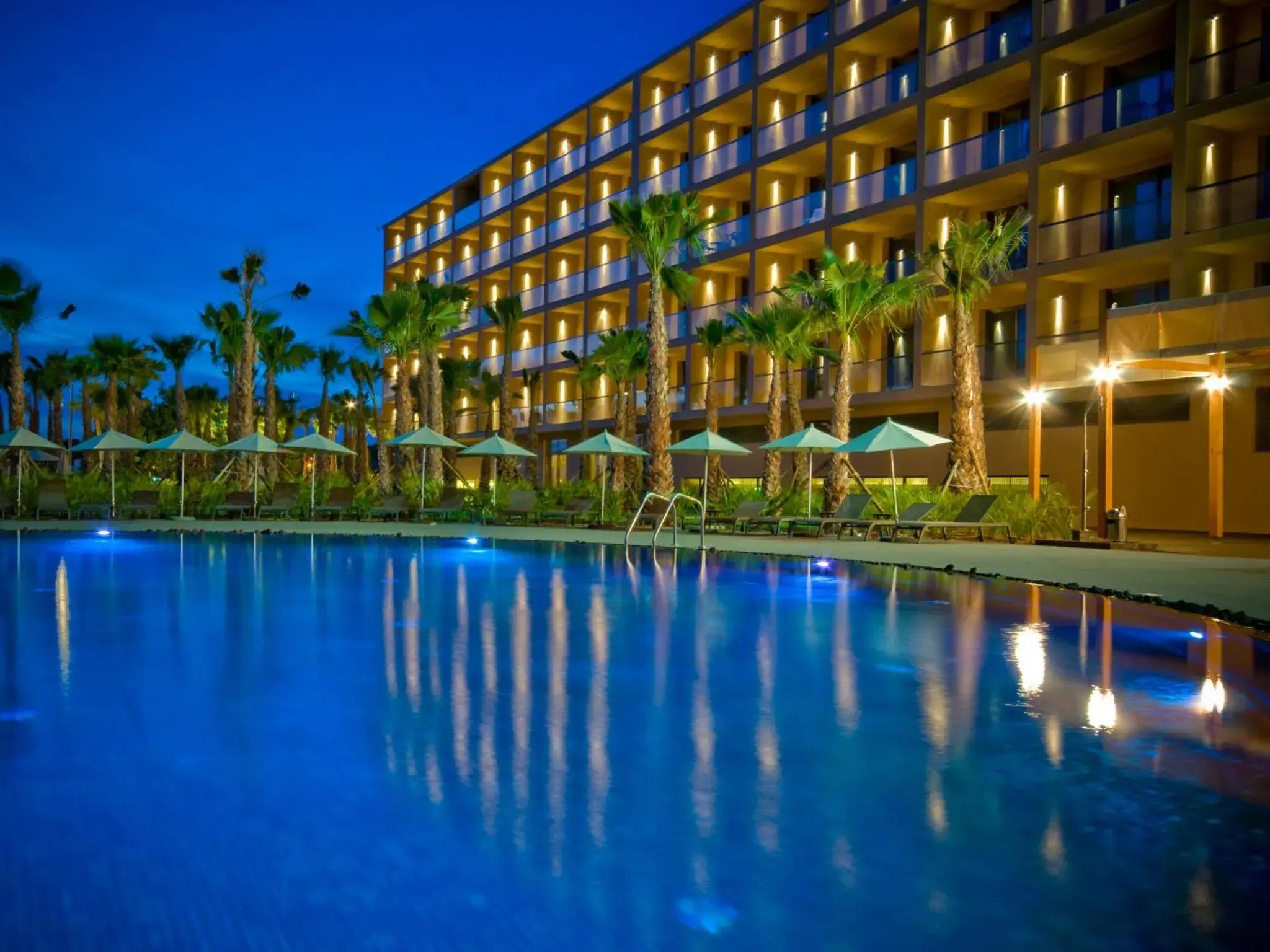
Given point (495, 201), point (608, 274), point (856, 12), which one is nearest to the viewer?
point (856, 12)

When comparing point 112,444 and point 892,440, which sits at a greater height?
point 112,444

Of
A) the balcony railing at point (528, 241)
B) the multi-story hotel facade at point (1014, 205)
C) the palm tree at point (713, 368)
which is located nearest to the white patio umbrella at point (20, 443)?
the palm tree at point (713, 368)

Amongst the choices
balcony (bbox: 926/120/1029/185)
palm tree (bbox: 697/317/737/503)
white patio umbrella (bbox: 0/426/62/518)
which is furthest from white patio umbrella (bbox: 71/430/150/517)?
balcony (bbox: 926/120/1029/185)

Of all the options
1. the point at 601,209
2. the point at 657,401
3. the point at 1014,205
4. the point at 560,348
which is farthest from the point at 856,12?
the point at 560,348

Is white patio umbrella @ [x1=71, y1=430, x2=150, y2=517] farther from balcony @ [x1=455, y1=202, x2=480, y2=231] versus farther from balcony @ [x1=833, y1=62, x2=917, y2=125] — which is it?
balcony @ [x1=455, y1=202, x2=480, y2=231]

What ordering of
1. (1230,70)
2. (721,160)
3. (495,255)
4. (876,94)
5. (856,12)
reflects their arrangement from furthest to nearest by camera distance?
(495,255), (721,160), (856,12), (876,94), (1230,70)

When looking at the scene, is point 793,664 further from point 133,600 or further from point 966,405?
point 966,405

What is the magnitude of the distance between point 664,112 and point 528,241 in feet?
37.4

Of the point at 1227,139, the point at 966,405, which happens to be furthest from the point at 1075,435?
the point at 1227,139

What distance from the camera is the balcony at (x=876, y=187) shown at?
1227 inches

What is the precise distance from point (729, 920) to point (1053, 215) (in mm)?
28214

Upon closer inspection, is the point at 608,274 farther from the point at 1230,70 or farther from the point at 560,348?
the point at 1230,70

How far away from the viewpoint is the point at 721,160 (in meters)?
38.8

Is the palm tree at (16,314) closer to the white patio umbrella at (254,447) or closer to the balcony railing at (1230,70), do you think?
the white patio umbrella at (254,447)
